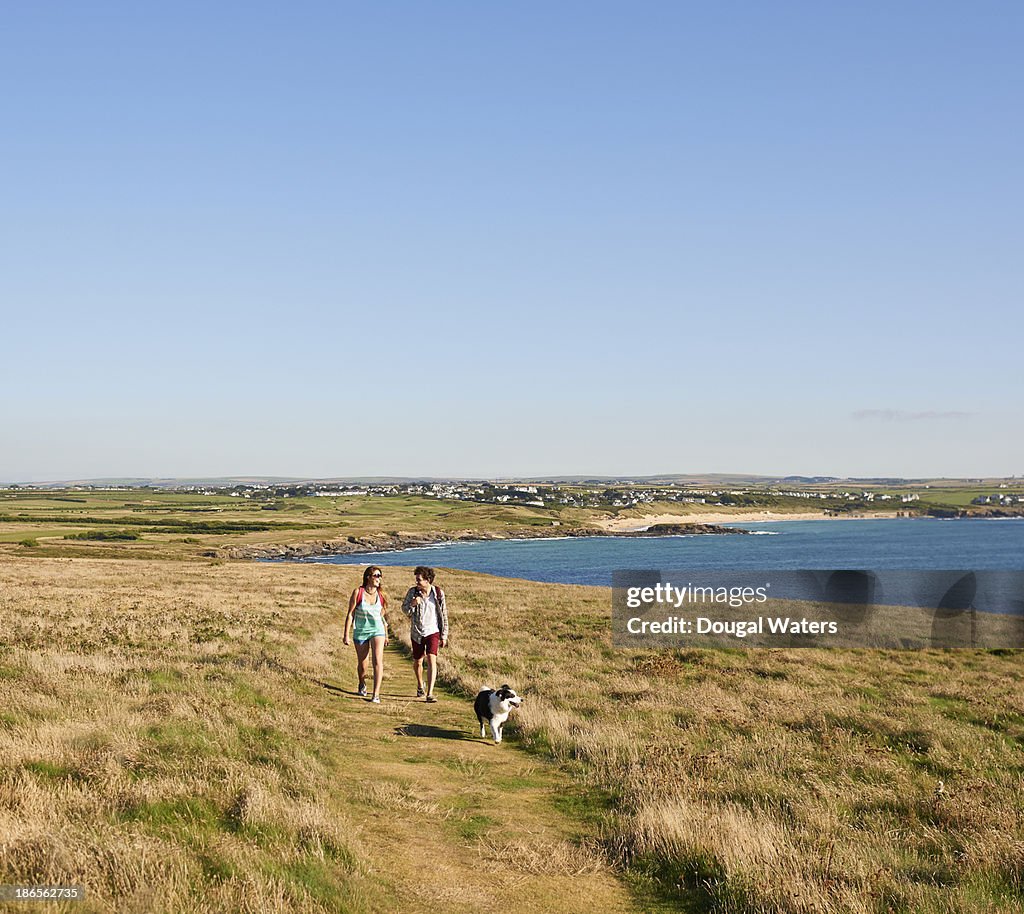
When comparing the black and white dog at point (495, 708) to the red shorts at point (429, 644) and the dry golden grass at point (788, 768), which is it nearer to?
the dry golden grass at point (788, 768)

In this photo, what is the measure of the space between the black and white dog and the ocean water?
230ft

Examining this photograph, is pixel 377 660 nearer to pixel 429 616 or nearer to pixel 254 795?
pixel 429 616

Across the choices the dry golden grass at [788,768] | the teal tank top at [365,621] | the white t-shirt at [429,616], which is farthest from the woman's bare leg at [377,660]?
the dry golden grass at [788,768]

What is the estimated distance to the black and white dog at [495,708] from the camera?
12219 mm

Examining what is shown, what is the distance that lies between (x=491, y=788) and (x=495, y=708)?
252cm

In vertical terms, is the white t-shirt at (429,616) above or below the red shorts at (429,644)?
above

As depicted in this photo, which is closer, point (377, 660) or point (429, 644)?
point (377, 660)

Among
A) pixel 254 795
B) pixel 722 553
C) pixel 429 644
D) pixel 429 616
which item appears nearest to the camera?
pixel 254 795

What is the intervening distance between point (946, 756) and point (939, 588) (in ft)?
217

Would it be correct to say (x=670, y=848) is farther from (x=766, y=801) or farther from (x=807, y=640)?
(x=807, y=640)

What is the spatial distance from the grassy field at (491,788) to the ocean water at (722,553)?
66628 millimetres

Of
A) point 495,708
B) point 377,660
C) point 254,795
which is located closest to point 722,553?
point 377,660

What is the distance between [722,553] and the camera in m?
125

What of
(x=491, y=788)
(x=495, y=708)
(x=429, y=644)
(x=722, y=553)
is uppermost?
(x=429, y=644)
